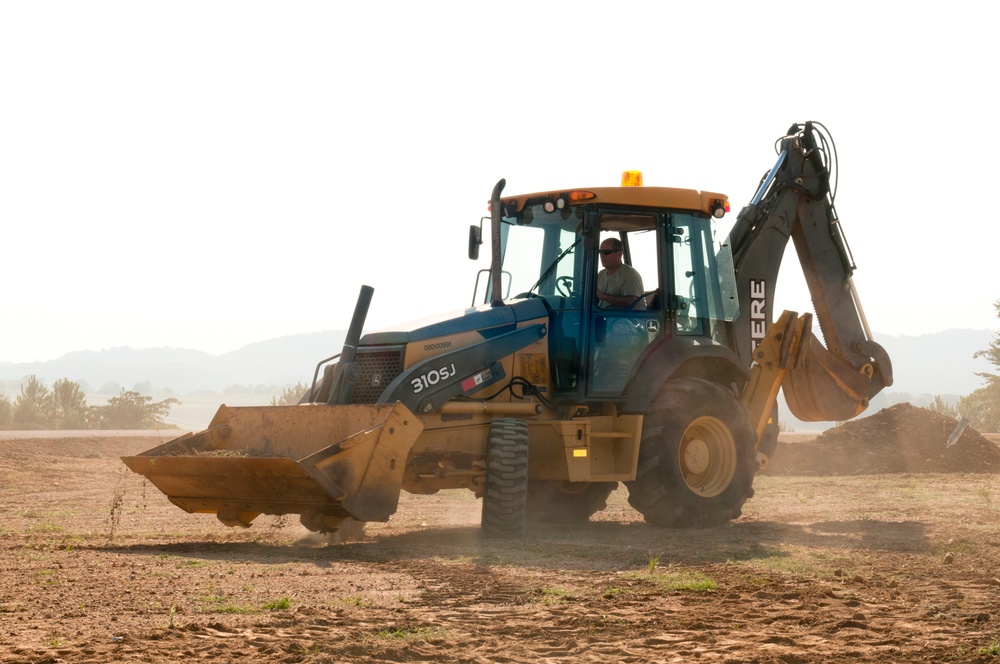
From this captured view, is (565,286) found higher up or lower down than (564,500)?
higher up

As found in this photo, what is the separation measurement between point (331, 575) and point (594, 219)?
496 centimetres

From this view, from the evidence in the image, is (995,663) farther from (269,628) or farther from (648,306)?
(648,306)

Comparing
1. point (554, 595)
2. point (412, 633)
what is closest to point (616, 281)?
point (554, 595)

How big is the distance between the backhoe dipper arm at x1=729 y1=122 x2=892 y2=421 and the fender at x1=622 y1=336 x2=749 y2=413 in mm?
1224

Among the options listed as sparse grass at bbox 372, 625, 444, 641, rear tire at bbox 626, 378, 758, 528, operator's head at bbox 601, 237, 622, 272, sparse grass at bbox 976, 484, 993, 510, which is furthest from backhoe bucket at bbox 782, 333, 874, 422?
sparse grass at bbox 372, 625, 444, 641

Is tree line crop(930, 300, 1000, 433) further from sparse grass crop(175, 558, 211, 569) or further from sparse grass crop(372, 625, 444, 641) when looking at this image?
sparse grass crop(372, 625, 444, 641)

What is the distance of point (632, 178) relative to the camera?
1242 centimetres

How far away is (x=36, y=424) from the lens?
3453 cm

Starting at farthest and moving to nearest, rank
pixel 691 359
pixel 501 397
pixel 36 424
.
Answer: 1. pixel 36 424
2. pixel 691 359
3. pixel 501 397

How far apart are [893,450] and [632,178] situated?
10.8 metres

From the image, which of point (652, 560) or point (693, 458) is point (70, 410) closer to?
point (693, 458)

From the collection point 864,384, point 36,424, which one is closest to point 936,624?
point 864,384

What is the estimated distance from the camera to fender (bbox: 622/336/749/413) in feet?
39.4

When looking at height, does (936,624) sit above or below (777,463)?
below
